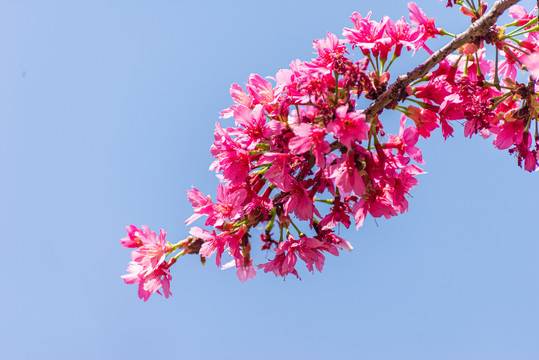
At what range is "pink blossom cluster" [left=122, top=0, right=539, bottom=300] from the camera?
103 inches

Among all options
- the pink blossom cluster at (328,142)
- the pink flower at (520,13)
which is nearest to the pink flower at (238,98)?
the pink blossom cluster at (328,142)

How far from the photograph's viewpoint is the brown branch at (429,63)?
8.87ft

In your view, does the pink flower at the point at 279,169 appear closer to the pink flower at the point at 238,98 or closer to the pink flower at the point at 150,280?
the pink flower at the point at 238,98

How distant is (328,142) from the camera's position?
8.36 feet

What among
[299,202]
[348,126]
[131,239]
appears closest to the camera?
[348,126]

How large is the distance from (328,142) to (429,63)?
0.81m

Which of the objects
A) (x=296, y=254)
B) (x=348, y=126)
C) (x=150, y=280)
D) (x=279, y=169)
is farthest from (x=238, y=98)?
(x=150, y=280)

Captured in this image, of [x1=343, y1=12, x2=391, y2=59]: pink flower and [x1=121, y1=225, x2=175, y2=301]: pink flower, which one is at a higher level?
[x1=343, y1=12, x2=391, y2=59]: pink flower

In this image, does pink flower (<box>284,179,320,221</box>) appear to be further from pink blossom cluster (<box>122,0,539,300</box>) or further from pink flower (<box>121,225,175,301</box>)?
pink flower (<box>121,225,175,301</box>)

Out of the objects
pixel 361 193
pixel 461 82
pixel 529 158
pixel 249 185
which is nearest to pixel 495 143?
pixel 529 158

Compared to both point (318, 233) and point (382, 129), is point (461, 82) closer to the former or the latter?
point (382, 129)

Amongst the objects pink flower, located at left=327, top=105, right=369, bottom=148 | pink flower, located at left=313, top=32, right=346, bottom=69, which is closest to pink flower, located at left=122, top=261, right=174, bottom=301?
pink flower, located at left=327, top=105, right=369, bottom=148

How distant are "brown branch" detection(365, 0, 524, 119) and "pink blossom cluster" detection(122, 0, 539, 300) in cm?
4

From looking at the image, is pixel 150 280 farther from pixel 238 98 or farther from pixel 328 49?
pixel 328 49
